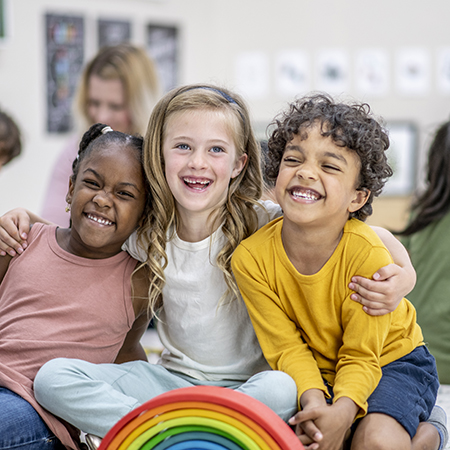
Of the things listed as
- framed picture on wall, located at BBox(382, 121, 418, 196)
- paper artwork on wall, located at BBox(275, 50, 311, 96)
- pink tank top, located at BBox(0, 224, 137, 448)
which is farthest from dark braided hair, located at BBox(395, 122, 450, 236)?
paper artwork on wall, located at BBox(275, 50, 311, 96)

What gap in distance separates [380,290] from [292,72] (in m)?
2.59

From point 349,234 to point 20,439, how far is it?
752 mm

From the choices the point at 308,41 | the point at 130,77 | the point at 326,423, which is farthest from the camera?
the point at 308,41

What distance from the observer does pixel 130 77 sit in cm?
221

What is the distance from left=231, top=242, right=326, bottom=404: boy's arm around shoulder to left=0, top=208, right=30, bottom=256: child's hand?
50cm

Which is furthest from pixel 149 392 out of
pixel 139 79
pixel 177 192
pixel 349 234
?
pixel 139 79

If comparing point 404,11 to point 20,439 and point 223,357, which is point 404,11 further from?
point 20,439

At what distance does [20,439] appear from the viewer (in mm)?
1080

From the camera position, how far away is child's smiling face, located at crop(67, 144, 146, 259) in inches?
48.6

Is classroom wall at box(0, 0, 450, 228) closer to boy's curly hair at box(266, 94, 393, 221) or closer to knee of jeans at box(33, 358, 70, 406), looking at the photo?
boy's curly hair at box(266, 94, 393, 221)

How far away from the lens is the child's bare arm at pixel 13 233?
1303mm

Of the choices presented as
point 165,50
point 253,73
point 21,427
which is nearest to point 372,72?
point 253,73

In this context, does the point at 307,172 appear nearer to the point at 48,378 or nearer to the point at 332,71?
the point at 48,378

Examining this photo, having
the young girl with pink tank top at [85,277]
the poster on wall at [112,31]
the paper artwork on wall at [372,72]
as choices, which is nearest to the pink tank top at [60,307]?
the young girl with pink tank top at [85,277]
